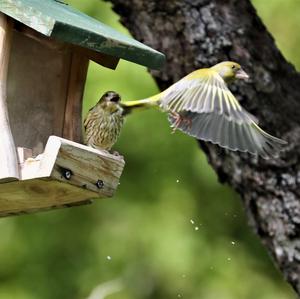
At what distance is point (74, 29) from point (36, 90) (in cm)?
46

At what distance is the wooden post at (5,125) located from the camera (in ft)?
14.1

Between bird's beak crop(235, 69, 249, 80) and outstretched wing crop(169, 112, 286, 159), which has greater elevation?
outstretched wing crop(169, 112, 286, 159)

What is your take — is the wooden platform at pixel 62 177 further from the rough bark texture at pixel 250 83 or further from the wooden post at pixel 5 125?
the rough bark texture at pixel 250 83

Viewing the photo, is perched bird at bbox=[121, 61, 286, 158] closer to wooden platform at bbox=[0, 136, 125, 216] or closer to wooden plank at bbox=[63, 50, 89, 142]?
wooden plank at bbox=[63, 50, 89, 142]

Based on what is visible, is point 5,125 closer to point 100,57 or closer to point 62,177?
point 62,177

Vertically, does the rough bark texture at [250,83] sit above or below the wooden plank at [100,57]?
below

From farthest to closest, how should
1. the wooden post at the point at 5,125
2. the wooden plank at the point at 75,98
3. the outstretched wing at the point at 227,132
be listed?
the outstretched wing at the point at 227,132 < the wooden plank at the point at 75,98 < the wooden post at the point at 5,125

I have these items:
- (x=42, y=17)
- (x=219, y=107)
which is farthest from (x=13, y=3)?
(x=219, y=107)

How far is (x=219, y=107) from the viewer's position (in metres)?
5.23

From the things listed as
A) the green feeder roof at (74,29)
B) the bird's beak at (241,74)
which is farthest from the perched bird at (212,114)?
the green feeder roof at (74,29)

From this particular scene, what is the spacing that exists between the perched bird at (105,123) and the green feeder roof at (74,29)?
1.10ft

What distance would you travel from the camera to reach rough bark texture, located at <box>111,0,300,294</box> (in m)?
5.91

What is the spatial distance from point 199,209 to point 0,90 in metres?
4.45

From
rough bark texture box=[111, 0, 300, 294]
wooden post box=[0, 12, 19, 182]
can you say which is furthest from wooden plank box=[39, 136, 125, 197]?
rough bark texture box=[111, 0, 300, 294]
